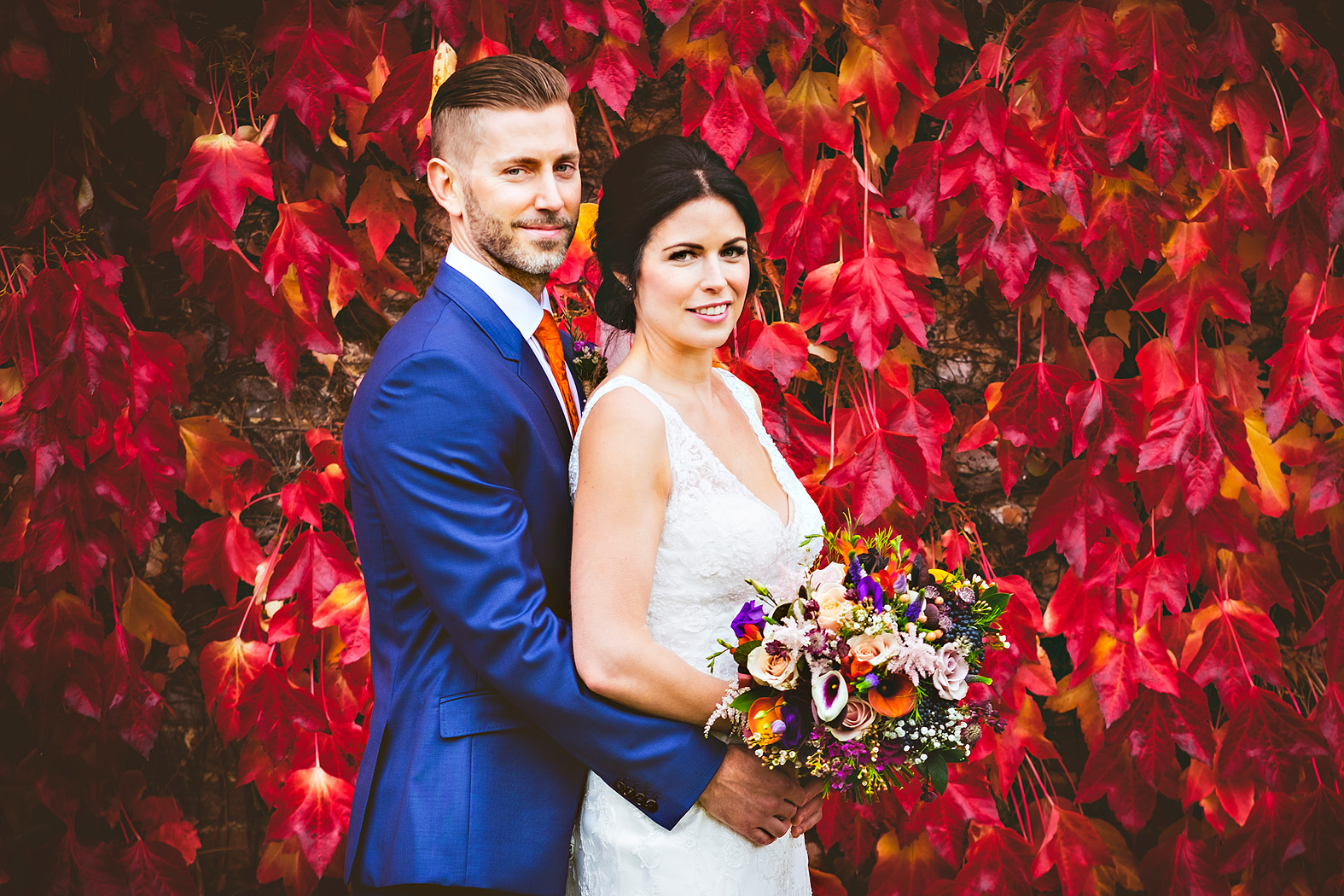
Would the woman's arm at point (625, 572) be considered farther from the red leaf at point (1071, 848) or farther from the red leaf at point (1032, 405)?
the red leaf at point (1071, 848)

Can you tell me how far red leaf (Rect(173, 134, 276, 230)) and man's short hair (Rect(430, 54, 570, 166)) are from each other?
0.57m

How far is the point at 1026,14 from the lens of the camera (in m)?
2.29

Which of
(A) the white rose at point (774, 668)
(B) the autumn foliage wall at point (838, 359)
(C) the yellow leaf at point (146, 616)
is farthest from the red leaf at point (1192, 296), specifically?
(C) the yellow leaf at point (146, 616)

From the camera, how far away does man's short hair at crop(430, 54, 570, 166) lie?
170 centimetres

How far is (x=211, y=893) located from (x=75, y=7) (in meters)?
2.30

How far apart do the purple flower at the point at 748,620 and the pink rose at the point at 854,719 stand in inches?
7.0

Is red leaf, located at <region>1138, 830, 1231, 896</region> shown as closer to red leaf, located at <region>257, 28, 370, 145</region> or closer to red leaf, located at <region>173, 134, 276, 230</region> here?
red leaf, located at <region>257, 28, 370, 145</region>

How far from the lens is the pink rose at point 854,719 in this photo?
4.71 feet

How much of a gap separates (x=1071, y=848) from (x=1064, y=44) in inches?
73.4

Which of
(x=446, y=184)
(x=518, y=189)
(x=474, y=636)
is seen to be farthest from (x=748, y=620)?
(x=446, y=184)

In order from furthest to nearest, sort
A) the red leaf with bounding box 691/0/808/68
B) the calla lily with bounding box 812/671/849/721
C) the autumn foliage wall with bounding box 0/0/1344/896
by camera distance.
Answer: the autumn foliage wall with bounding box 0/0/1344/896 → the red leaf with bounding box 691/0/808/68 → the calla lily with bounding box 812/671/849/721

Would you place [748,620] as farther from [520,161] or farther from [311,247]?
[311,247]

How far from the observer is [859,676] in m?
1.44

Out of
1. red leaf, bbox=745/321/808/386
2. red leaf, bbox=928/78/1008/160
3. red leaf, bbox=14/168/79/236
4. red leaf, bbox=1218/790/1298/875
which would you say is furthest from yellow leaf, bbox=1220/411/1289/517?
red leaf, bbox=14/168/79/236
